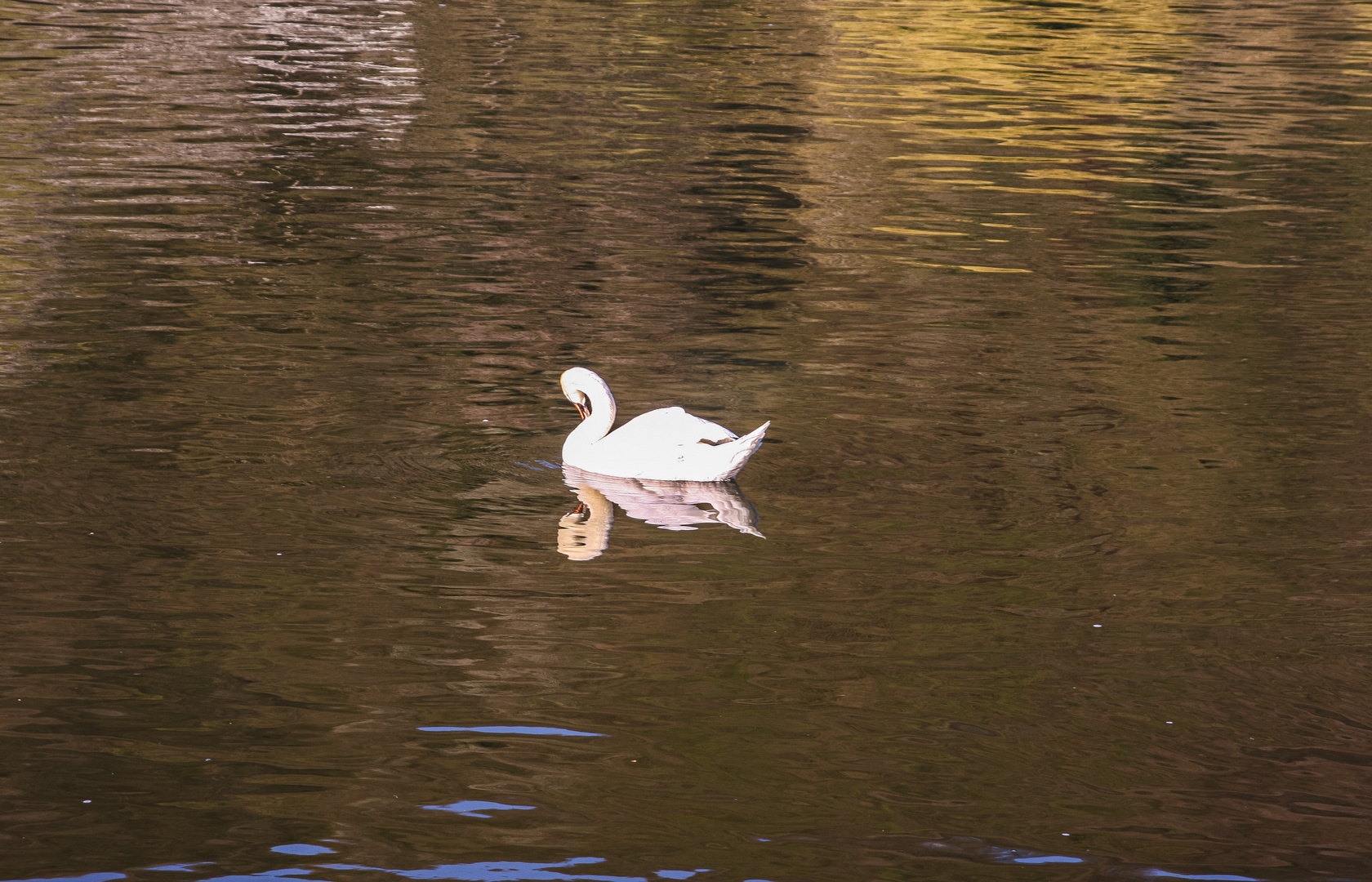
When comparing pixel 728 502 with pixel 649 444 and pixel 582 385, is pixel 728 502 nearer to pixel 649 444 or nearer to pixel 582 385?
pixel 649 444

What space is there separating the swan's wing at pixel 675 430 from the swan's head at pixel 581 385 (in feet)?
1.61

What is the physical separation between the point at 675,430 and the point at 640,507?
624 millimetres

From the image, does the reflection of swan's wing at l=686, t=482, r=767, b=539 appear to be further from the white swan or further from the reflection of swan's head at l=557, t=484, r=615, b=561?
the reflection of swan's head at l=557, t=484, r=615, b=561

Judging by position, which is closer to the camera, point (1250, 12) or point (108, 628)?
point (108, 628)

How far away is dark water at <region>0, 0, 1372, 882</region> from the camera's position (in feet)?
26.5

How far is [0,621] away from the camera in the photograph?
383 inches

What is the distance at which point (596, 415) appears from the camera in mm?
12359

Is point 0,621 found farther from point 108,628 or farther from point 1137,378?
point 1137,378

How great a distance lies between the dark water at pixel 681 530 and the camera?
8086 millimetres

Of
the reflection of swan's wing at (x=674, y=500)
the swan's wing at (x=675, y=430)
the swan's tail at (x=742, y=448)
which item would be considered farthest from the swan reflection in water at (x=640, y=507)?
the swan's wing at (x=675, y=430)

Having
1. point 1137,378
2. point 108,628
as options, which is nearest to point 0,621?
point 108,628

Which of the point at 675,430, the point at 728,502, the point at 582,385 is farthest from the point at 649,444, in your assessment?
the point at 582,385

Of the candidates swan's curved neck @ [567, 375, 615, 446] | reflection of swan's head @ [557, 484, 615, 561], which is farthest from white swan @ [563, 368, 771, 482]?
reflection of swan's head @ [557, 484, 615, 561]

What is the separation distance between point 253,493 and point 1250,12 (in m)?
48.9
